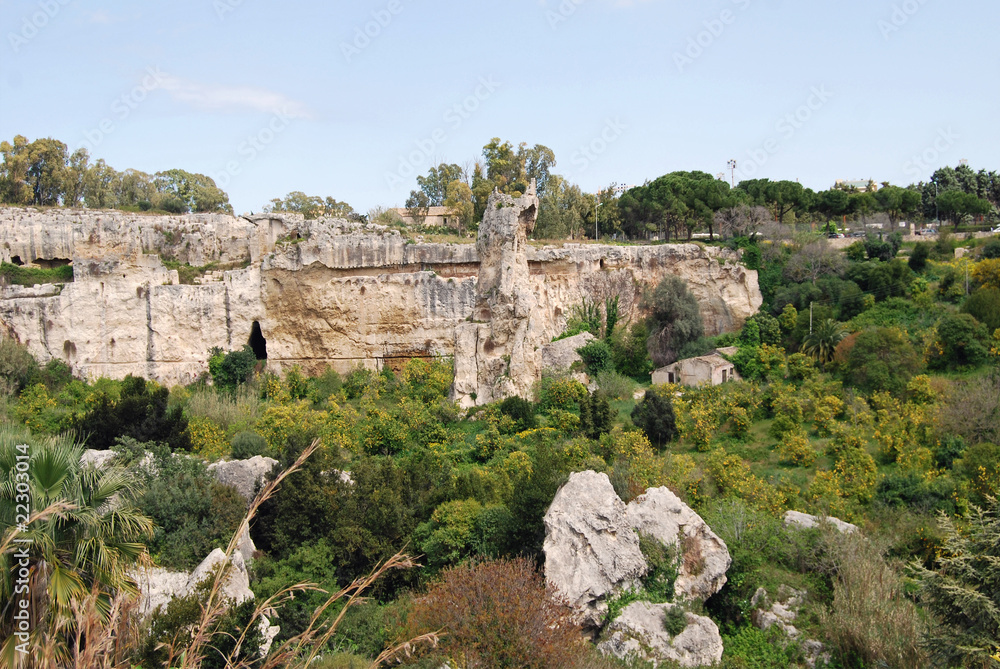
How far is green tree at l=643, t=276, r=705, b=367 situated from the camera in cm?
2439

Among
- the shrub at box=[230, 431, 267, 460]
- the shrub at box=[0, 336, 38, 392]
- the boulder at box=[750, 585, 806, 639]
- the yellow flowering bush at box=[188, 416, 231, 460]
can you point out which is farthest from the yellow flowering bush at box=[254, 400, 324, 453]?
the boulder at box=[750, 585, 806, 639]

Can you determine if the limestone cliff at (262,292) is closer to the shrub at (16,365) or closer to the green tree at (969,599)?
the shrub at (16,365)

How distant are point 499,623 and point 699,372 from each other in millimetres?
15632

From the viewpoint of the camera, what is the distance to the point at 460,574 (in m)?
9.97

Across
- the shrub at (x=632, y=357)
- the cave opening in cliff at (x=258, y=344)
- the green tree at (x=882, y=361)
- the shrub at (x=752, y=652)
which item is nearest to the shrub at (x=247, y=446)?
the cave opening in cliff at (x=258, y=344)

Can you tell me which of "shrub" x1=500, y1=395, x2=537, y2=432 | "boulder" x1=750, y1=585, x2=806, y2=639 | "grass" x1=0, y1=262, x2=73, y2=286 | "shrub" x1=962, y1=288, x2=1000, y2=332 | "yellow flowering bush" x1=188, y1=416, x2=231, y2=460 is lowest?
"boulder" x1=750, y1=585, x2=806, y2=639

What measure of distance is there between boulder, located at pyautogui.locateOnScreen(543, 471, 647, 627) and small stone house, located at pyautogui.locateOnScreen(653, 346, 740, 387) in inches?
472

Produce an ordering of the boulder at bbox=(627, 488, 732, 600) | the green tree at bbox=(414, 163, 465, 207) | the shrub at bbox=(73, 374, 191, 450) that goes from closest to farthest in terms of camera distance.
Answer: the boulder at bbox=(627, 488, 732, 600) < the shrub at bbox=(73, 374, 191, 450) < the green tree at bbox=(414, 163, 465, 207)

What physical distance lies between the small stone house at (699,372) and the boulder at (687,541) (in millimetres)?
11243

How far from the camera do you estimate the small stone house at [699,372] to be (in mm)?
22625

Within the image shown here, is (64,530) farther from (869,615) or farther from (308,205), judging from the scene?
(308,205)

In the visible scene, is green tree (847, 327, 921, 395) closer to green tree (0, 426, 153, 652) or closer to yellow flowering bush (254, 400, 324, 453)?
yellow flowering bush (254, 400, 324, 453)

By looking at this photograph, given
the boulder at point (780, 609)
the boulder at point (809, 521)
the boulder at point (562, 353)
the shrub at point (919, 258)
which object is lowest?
the boulder at point (780, 609)

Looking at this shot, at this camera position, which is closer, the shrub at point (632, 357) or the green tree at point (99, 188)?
the shrub at point (632, 357)
